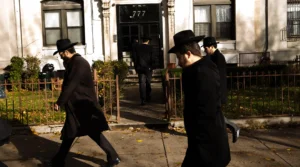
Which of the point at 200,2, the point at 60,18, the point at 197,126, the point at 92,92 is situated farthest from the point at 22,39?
the point at 197,126

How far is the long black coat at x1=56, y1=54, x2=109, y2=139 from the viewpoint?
532 cm

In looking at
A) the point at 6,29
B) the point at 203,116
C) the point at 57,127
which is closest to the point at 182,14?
the point at 6,29

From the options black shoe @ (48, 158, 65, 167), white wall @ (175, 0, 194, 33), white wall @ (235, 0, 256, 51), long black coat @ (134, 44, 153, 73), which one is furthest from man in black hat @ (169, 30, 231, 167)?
white wall @ (235, 0, 256, 51)

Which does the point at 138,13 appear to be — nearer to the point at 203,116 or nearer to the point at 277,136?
the point at 277,136

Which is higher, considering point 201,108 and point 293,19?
point 293,19

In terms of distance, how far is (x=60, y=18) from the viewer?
17.4m

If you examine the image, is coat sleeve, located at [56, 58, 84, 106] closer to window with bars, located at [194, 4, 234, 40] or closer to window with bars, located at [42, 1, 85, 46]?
window with bars, located at [42, 1, 85, 46]

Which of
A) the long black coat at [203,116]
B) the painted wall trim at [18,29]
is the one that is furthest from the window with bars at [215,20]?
the long black coat at [203,116]

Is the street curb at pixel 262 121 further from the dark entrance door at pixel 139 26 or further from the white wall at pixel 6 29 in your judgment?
the white wall at pixel 6 29

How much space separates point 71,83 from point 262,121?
447cm

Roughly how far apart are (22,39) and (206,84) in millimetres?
14961

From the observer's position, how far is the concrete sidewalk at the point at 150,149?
19.7 ft

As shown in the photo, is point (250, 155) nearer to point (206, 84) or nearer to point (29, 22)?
point (206, 84)

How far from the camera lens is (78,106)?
544cm
